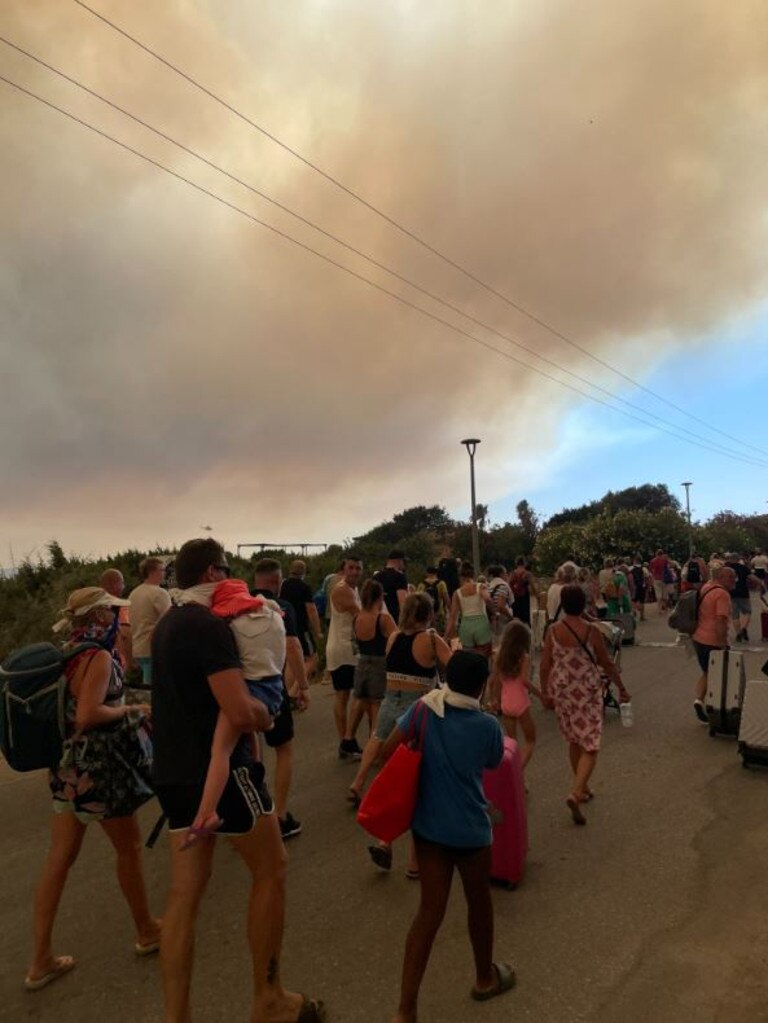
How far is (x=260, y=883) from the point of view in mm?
2594

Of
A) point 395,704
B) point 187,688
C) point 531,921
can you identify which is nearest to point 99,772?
point 187,688

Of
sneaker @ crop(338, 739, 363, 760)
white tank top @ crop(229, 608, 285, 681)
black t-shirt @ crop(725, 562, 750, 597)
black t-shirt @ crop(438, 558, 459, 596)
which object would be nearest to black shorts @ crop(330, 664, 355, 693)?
sneaker @ crop(338, 739, 363, 760)

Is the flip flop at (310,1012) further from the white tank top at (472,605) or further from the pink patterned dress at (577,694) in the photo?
the white tank top at (472,605)

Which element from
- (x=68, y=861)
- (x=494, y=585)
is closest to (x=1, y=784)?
(x=68, y=861)

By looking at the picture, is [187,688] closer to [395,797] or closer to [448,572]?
[395,797]

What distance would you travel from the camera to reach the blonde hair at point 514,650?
516cm

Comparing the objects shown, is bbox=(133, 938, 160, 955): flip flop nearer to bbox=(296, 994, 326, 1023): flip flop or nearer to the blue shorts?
bbox=(296, 994, 326, 1023): flip flop

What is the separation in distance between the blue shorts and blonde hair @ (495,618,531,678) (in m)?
2.78

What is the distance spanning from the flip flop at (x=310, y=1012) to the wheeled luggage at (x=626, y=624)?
34.3ft

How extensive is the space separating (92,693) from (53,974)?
4.56 feet

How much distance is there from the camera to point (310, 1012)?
269cm

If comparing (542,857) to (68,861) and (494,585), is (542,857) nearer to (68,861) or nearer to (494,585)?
(68,861)

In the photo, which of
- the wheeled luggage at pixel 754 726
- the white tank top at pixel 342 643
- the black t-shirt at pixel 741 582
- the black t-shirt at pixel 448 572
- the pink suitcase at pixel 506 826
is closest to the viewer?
the pink suitcase at pixel 506 826

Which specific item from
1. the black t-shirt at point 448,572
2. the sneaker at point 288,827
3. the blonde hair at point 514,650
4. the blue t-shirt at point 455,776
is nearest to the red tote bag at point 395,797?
the blue t-shirt at point 455,776
